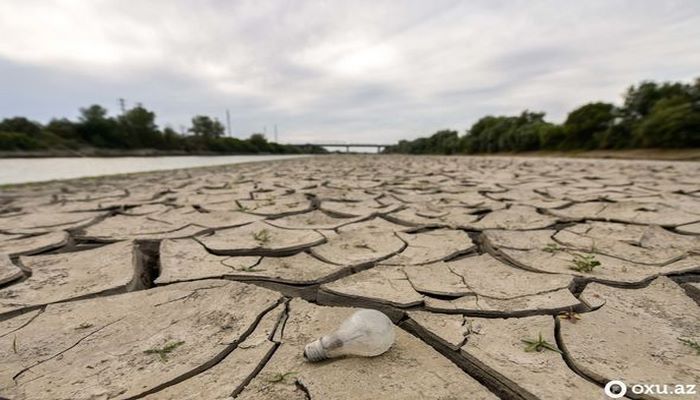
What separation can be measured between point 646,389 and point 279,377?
63 cm

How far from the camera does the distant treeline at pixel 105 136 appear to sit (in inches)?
673

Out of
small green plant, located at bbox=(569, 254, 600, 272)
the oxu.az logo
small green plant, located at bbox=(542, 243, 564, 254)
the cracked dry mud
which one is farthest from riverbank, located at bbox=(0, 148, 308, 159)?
the oxu.az logo

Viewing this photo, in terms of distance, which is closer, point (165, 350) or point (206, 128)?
point (165, 350)

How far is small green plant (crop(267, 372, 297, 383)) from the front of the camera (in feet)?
2.03

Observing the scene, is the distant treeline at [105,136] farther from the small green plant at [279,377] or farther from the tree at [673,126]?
the tree at [673,126]

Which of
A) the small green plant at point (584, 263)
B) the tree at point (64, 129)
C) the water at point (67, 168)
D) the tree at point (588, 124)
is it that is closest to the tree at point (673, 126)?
→ the tree at point (588, 124)

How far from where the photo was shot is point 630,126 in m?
10.8

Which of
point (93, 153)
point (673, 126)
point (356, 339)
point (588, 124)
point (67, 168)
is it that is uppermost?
point (588, 124)

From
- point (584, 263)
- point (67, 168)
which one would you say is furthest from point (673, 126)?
point (67, 168)

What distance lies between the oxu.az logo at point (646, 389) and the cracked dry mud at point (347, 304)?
0.05 feet

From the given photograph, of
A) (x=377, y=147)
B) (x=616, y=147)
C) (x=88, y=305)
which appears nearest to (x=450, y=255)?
(x=88, y=305)

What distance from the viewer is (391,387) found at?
61 cm

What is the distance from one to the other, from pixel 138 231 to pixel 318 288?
3.75 feet

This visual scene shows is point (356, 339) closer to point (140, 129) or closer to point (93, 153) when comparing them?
point (93, 153)
